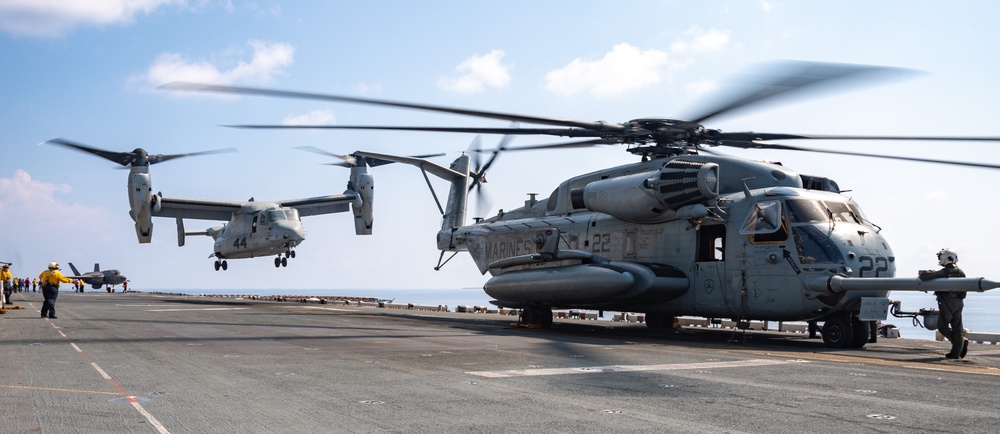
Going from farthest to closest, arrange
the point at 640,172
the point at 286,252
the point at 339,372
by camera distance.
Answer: the point at 286,252, the point at 640,172, the point at 339,372

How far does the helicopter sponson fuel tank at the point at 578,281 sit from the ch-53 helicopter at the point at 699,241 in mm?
38

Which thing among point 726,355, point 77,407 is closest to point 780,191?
point 726,355

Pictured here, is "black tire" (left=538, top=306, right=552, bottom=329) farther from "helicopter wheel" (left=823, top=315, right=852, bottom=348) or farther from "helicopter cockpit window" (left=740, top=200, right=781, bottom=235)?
"helicopter wheel" (left=823, top=315, right=852, bottom=348)

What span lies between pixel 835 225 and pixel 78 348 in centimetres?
1524

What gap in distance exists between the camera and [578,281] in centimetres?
2017

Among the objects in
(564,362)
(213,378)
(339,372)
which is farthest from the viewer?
(564,362)

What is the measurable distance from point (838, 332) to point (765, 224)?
2.71 metres

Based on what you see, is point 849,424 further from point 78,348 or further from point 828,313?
point 78,348

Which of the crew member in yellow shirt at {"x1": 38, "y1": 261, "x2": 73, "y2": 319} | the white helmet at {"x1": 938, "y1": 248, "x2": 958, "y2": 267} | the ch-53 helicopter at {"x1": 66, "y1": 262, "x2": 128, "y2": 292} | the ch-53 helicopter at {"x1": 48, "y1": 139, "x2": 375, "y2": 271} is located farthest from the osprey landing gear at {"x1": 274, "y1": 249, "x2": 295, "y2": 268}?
the ch-53 helicopter at {"x1": 66, "y1": 262, "x2": 128, "y2": 292}

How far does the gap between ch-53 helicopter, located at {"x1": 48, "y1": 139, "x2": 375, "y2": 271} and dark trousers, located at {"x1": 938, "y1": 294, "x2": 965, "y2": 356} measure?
36.6 m

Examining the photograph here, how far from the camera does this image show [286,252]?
163ft

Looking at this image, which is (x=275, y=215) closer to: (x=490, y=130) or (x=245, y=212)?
(x=245, y=212)

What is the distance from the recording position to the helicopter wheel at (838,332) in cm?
1673

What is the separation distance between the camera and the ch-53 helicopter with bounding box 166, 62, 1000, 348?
16.6m
